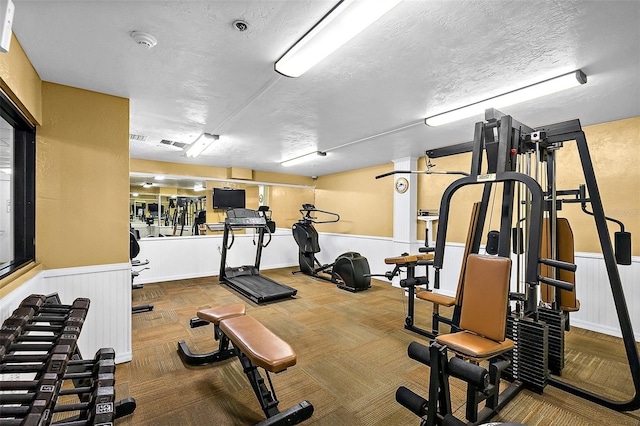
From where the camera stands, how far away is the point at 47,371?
1.24 m

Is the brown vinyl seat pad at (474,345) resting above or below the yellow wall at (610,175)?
below

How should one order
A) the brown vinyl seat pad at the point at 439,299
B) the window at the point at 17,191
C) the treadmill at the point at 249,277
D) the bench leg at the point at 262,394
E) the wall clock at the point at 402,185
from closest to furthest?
the bench leg at the point at 262,394, the window at the point at 17,191, the brown vinyl seat pad at the point at 439,299, the treadmill at the point at 249,277, the wall clock at the point at 402,185

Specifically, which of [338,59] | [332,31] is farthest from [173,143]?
[332,31]

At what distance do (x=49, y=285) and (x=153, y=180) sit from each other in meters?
4.29

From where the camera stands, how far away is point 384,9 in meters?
1.47

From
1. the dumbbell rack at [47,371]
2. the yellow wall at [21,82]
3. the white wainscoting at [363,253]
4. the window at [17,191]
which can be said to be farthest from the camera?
the white wainscoting at [363,253]

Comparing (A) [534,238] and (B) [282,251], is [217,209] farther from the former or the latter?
(A) [534,238]

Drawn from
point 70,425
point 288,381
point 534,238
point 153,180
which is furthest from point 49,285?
point 153,180

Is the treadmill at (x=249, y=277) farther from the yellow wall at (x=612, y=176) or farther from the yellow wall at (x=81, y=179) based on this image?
the yellow wall at (x=612, y=176)

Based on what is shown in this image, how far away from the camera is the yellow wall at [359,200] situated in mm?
6332

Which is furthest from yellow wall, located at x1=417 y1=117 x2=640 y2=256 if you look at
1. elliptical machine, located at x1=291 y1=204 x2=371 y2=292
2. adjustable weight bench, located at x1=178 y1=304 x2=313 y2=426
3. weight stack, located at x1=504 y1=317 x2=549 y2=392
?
adjustable weight bench, located at x1=178 y1=304 x2=313 y2=426

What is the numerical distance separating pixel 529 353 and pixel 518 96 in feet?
7.46

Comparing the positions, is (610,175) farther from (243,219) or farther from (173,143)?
(173,143)

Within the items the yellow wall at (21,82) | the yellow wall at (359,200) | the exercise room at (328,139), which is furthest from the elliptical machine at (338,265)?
the yellow wall at (21,82)
